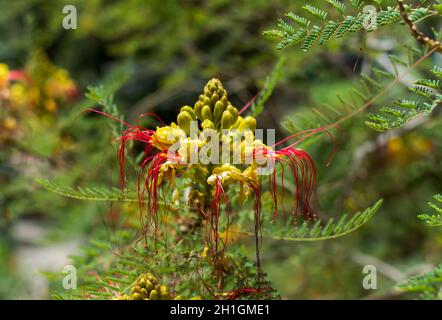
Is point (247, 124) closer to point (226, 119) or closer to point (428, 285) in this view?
point (226, 119)

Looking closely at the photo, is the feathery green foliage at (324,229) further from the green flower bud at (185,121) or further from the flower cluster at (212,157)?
the green flower bud at (185,121)

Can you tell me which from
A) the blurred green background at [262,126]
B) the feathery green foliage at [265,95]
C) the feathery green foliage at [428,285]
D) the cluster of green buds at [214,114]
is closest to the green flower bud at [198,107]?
the cluster of green buds at [214,114]

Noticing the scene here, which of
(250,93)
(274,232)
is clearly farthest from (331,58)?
(274,232)

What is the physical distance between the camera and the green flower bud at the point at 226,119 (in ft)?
3.43

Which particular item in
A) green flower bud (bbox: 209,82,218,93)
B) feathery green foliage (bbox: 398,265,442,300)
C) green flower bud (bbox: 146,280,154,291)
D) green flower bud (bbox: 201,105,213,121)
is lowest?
feathery green foliage (bbox: 398,265,442,300)

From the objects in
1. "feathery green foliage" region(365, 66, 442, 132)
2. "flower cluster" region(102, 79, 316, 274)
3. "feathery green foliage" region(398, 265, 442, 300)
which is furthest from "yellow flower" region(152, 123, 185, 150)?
"feathery green foliage" region(398, 265, 442, 300)

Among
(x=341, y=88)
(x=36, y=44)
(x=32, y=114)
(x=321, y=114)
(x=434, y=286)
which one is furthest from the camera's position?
(x=341, y=88)

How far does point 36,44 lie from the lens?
2670mm

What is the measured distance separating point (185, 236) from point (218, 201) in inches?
5.7

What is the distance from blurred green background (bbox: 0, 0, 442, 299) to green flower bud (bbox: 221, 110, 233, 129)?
0.71 m

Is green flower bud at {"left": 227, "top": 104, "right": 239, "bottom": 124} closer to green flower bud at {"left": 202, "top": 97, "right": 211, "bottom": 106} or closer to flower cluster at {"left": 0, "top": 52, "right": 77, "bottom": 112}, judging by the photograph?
green flower bud at {"left": 202, "top": 97, "right": 211, "bottom": 106}

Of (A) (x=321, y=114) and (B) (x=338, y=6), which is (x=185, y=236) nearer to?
(A) (x=321, y=114)

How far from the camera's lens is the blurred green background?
2.27 m

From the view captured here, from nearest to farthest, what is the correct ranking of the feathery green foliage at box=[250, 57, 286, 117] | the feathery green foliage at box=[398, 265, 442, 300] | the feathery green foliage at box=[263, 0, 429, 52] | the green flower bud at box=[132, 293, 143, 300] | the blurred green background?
the feathery green foliage at box=[398, 265, 442, 300], the feathery green foliage at box=[263, 0, 429, 52], the green flower bud at box=[132, 293, 143, 300], the feathery green foliage at box=[250, 57, 286, 117], the blurred green background
